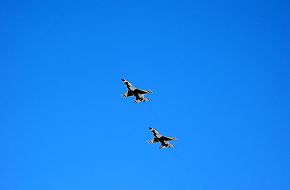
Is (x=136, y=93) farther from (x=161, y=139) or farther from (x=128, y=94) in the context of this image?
(x=161, y=139)

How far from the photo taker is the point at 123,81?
186 metres

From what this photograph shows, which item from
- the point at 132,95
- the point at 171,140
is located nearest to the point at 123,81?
the point at 132,95

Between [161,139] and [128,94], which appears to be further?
[161,139]

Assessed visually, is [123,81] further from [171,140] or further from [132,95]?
[171,140]

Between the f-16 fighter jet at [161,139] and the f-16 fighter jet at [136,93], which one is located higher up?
the f-16 fighter jet at [136,93]

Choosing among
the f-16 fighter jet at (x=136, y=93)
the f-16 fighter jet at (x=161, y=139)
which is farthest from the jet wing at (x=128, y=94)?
the f-16 fighter jet at (x=161, y=139)

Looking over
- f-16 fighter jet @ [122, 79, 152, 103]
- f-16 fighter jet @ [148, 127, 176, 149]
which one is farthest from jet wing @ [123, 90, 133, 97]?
f-16 fighter jet @ [148, 127, 176, 149]

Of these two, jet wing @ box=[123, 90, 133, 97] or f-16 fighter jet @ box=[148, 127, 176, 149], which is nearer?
jet wing @ box=[123, 90, 133, 97]

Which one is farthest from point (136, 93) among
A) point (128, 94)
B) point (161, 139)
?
point (161, 139)

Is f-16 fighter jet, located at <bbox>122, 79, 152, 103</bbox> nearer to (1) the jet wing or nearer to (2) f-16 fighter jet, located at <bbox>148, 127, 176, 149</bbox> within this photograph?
(1) the jet wing

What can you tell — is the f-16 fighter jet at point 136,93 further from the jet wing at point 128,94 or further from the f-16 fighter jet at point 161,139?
the f-16 fighter jet at point 161,139

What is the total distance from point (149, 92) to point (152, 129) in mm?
8270

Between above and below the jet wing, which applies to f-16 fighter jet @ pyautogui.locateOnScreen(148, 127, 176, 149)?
below

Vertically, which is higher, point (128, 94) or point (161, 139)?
point (128, 94)
